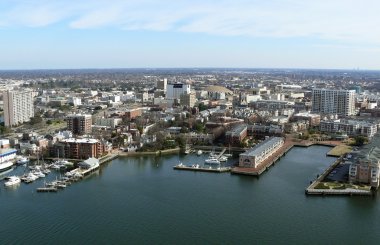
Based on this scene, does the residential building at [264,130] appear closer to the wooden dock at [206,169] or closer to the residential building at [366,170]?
the wooden dock at [206,169]

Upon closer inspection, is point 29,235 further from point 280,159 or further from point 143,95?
point 143,95

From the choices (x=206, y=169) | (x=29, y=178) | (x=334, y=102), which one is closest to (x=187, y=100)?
(x=334, y=102)

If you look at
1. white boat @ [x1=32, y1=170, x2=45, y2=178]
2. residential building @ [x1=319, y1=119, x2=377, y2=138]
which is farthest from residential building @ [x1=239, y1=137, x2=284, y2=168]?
white boat @ [x1=32, y1=170, x2=45, y2=178]

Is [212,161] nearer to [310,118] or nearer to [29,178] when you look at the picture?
[29,178]

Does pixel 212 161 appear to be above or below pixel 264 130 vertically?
below

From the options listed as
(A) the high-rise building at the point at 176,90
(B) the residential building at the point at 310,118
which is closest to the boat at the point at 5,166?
(B) the residential building at the point at 310,118

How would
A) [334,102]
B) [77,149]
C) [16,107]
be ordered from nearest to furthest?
[77,149]
[16,107]
[334,102]

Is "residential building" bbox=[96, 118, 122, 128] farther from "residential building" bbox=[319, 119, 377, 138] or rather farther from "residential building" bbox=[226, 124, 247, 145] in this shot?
"residential building" bbox=[319, 119, 377, 138]
